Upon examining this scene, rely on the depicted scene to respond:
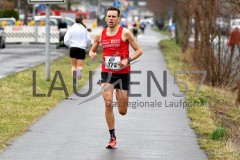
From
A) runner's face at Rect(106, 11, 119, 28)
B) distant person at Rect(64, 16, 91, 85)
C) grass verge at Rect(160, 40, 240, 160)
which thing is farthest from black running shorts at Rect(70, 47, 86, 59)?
runner's face at Rect(106, 11, 119, 28)

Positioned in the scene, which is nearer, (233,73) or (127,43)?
(127,43)

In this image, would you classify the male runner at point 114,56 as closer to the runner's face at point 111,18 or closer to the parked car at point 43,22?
the runner's face at point 111,18

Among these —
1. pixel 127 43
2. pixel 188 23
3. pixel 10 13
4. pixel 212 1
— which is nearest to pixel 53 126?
pixel 127 43

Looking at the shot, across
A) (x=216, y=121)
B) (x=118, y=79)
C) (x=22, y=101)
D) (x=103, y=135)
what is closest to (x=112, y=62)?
(x=118, y=79)

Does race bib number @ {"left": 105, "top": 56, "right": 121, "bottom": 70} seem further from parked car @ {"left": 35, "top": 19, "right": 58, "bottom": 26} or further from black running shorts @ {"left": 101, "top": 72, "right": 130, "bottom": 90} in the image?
parked car @ {"left": 35, "top": 19, "right": 58, "bottom": 26}

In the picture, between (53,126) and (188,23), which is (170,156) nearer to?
(53,126)

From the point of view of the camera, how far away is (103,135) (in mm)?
10391

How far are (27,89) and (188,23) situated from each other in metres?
17.9

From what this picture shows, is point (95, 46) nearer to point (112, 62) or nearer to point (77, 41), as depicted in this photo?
point (112, 62)

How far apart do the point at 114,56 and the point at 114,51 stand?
6cm

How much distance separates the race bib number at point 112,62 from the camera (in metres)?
9.34

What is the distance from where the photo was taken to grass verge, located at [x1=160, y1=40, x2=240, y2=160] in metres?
9.18

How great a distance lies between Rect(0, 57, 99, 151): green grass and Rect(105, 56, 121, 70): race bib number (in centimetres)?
159

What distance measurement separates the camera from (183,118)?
40.7 ft
